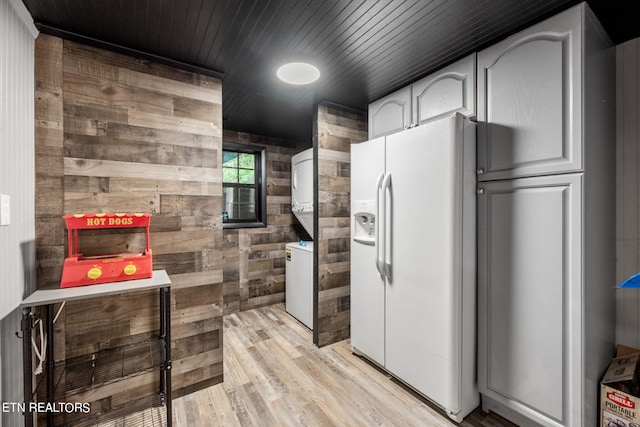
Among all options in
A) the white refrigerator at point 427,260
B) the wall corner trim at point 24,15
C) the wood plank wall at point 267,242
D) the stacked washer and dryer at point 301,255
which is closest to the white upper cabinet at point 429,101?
the white refrigerator at point 427,260

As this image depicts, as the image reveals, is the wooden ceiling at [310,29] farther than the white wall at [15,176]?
Yes

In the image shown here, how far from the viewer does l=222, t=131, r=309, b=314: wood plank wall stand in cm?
356

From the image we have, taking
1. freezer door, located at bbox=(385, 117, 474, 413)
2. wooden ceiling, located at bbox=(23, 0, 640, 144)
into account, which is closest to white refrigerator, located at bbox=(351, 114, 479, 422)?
freezer door, located at bbox=(385, 117, 474, 413)

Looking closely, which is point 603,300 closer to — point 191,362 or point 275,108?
point 191,362

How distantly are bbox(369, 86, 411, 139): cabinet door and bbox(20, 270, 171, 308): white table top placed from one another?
1.94 meters

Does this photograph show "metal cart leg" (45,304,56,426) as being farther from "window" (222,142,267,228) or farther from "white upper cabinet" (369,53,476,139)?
"white upper cabinet" (369,53,476,139)

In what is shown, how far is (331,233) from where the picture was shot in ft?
9.18

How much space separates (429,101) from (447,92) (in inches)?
6.0

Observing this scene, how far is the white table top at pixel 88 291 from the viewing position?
1305 mm

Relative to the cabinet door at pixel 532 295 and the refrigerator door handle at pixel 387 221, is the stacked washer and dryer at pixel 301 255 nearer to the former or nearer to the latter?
the refrigerator door handle at pixel 387 221

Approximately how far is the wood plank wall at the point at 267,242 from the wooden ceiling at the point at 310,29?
5.34 ft

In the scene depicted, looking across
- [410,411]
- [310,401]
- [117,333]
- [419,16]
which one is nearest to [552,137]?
[419,16]

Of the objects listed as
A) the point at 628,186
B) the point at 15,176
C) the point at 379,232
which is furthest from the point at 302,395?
the point at 628,186

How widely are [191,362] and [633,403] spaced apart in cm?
241
